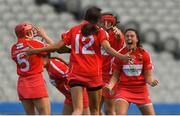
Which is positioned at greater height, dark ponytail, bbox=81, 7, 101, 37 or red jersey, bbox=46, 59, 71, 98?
dark ponytail, bbox=81, 7, 101, 37

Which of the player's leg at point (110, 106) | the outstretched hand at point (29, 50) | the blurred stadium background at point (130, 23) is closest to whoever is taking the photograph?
the outstretched hand at point (29, 50)

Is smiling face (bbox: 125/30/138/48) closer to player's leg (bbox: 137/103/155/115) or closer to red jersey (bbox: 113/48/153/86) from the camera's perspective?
red jersey (bbox: 113/48/153/86)

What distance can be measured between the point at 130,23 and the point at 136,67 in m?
9.31

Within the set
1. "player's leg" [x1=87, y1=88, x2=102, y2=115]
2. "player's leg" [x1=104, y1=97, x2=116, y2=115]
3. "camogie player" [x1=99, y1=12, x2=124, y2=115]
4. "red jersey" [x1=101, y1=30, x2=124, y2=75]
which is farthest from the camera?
"player's leg" [x1=104, y1=97, x2=116, y2=115]

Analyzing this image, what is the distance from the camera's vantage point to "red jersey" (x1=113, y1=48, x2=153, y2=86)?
513 inches

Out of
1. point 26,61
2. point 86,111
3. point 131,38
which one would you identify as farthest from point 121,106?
point 26,61

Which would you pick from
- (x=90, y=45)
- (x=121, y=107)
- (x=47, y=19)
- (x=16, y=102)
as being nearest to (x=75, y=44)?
(x=90, y=45)

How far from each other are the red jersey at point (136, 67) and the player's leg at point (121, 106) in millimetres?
288

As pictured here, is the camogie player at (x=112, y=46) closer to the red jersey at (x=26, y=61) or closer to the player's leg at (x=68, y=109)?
the player's leg at (x=68, y=109)

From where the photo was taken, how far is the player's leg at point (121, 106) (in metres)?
12.9

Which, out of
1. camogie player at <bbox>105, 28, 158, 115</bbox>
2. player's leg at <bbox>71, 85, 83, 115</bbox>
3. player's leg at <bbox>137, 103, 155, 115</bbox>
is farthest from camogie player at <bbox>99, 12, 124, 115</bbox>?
player's leg at <bbox>71, 85, 83, 115</bbox>

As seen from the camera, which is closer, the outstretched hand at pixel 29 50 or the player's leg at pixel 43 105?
the outstretched hand at pixel 29 50

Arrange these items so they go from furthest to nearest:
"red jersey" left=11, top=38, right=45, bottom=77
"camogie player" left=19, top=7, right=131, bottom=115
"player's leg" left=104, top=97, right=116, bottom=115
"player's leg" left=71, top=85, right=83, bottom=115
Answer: "player's leg" left=104, top=97, right=116, bottom=115 → "red jersey" left=11, top=38, right=45, bottom=77 → "camogie player" left=19, top=7, right=131, bottom=115 → "player's leg" left=71, top=85, right=83, bottom=115

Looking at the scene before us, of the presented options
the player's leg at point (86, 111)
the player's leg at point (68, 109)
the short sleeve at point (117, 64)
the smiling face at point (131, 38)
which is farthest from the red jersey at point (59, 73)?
the smiling face at point (131, 38)
